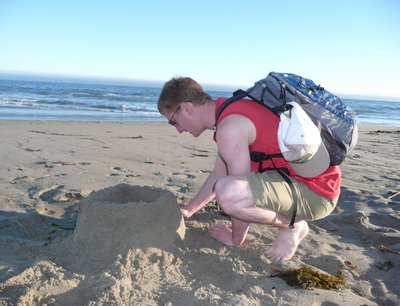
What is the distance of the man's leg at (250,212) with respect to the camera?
2264 millimetres

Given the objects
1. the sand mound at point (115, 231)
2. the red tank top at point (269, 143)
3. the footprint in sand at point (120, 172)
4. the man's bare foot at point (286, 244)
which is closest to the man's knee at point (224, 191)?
the red tank top at point (269, 143)

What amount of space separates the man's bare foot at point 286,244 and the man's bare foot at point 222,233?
0.27 meters

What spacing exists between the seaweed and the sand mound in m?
0.73

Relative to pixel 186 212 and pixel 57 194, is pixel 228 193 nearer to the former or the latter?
pixel 186 212

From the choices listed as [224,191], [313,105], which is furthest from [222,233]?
[313,105]

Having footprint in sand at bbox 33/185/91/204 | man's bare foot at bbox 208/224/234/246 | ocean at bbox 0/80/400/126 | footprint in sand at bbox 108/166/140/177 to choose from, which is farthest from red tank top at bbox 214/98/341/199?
ocean at bbox 0/80/400/126

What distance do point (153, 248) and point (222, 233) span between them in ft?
1.82

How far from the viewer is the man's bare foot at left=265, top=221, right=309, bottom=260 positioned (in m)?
2.45

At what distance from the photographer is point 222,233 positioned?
266cm

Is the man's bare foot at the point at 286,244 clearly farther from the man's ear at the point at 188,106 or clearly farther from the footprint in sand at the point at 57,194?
the footprint in sand at the point at 57,194

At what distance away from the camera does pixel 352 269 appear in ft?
8.17

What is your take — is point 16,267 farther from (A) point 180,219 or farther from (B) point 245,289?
(B) point 245,289

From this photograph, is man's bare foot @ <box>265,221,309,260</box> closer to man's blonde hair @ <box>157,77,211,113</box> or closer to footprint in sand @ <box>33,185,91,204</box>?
man's blonde hair @ <box>157,77,211,113</box>

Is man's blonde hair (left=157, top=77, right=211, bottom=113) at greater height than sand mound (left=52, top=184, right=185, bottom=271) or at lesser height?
greater
